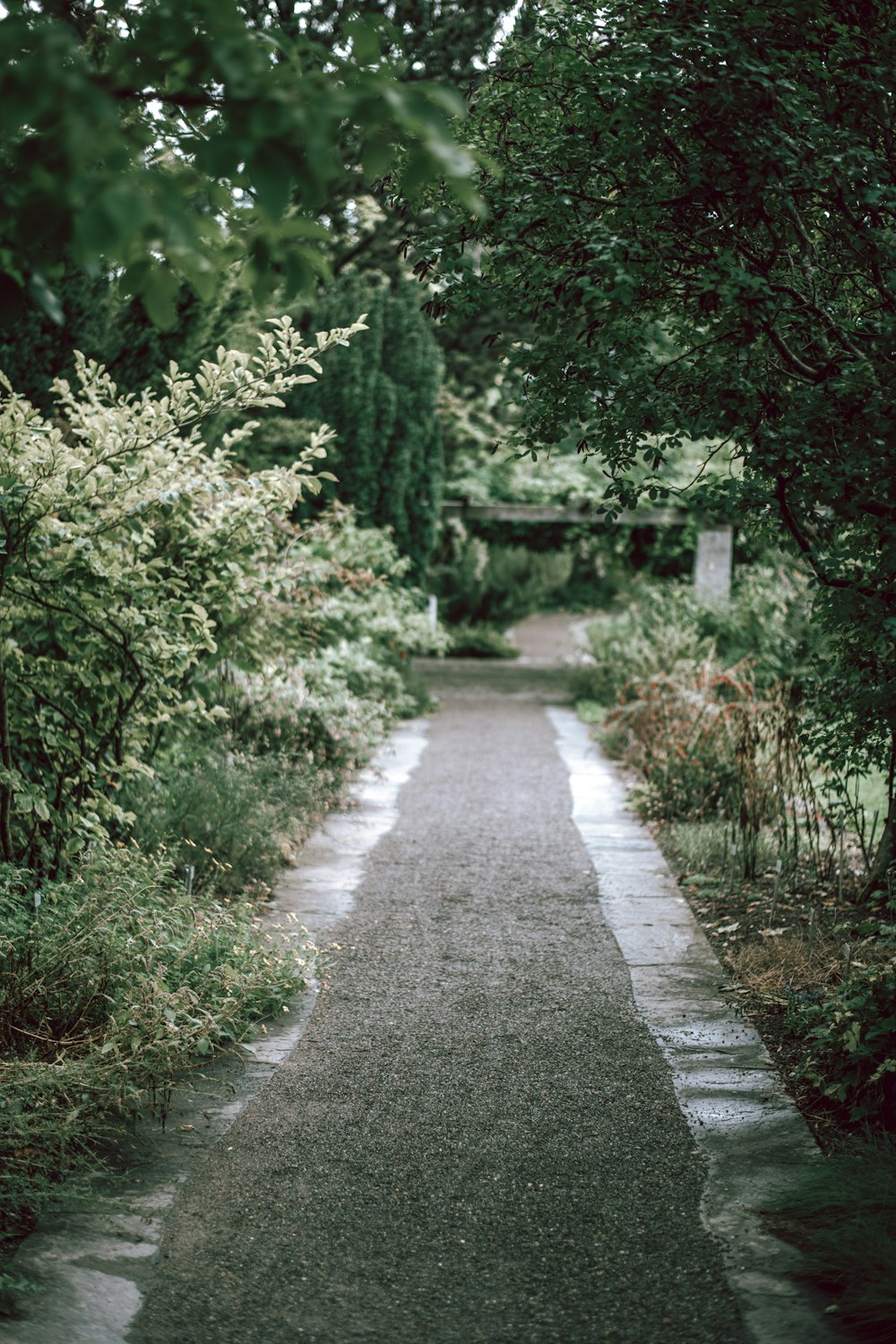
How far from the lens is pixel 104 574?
169 inches

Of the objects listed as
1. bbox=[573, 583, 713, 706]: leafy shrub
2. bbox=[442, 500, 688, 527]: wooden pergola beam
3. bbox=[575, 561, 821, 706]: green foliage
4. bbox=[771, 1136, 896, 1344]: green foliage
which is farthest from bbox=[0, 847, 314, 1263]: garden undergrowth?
bbox=[442, 500, 688, 527]: wooden pergola beam

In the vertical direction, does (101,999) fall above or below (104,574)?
below

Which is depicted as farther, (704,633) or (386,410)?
(386,410)

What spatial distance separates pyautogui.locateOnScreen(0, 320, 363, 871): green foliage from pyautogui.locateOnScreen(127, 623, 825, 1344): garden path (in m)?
1.39

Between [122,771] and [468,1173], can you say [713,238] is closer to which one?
[468,1173]

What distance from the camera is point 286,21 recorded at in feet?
42.5

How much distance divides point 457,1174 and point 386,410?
12.1m

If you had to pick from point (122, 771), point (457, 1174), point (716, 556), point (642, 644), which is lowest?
point (457, 1174)

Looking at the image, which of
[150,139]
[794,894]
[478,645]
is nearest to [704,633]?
[478,645]

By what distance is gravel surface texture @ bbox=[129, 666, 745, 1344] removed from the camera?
2.62 metres

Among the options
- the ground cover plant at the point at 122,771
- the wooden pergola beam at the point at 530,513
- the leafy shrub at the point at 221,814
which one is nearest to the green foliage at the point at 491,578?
the wooden pergola beam at the point at 530,513

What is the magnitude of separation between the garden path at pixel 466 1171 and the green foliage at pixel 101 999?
30 cm

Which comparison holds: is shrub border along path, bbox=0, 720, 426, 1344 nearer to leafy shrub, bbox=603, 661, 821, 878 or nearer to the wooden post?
leafy shrub, bbox=603, 661, 821, 878

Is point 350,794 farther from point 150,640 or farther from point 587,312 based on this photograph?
point 587,312
